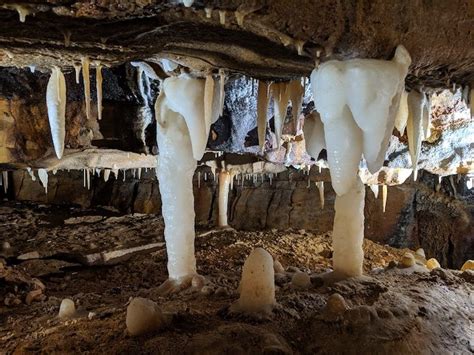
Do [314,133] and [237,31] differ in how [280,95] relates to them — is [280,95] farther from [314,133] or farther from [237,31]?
[237,31]

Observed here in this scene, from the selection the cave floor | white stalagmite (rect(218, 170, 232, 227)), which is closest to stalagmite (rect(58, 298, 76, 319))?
the cave floor

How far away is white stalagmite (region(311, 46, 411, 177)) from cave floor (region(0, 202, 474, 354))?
1.59 metres

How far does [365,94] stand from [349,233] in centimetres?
220

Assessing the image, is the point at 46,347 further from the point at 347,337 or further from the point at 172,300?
the point at 347,337

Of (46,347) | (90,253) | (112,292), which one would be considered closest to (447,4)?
(46,347)

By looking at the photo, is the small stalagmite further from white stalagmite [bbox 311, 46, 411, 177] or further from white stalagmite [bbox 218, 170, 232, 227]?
white stalagmite [bbox 218, 170, 232, 227]

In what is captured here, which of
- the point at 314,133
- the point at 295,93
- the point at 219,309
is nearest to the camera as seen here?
the point at 219,309

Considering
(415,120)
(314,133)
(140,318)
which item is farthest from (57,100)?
(415,120)

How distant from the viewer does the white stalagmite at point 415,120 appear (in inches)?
189

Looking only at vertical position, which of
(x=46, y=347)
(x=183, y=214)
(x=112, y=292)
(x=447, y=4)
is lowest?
(x=112, y=292)

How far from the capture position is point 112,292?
6168 millimetres

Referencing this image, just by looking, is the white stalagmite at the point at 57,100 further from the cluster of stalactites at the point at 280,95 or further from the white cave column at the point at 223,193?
the white cave column at the point at 223,193

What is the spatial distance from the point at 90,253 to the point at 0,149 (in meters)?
2.73

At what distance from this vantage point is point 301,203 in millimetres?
13031
